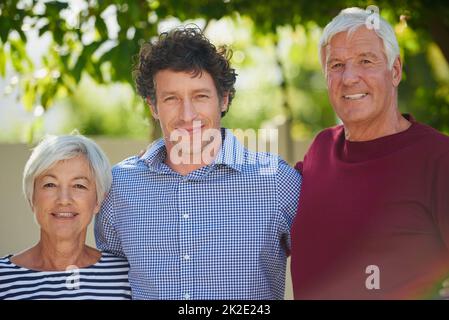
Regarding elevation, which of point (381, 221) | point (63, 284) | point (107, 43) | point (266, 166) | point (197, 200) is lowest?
point (63, 284)

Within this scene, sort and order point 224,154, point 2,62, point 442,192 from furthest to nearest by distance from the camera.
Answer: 1. point 2,62
2. point 224,154
3. point 442,192

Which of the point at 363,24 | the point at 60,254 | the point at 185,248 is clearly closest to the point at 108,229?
the point at 60,254

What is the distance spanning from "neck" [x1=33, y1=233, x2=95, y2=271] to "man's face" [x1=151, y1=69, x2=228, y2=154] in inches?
15.6

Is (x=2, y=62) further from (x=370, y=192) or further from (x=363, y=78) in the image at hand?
(x=370, y=192)

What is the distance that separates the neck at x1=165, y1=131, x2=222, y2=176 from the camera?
2.11m

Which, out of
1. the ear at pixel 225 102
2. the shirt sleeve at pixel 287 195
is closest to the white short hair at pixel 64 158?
the ear at pixel 225 102

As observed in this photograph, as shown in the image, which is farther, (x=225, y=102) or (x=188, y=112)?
(x=225, y=102)

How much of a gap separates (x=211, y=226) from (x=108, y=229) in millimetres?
331

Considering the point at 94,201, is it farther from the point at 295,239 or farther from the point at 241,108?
the point at 241,108

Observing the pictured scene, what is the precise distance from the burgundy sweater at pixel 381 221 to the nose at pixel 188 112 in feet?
1.22

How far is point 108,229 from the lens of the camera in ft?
7.19

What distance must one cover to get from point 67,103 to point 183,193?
40.7 feet

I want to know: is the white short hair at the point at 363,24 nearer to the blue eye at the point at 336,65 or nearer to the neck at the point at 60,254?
the blue eye at the point at 336,65

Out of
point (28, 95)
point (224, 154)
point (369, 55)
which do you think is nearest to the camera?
point (369, 55)
